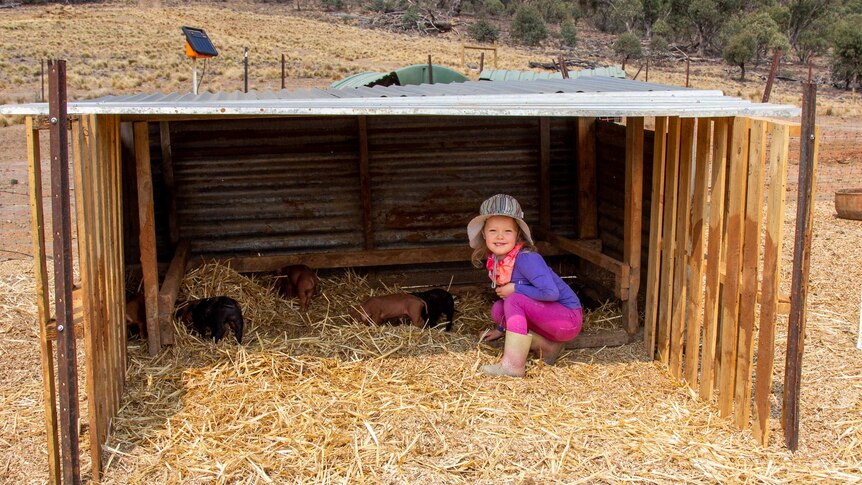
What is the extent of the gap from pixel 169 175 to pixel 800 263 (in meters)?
5.72

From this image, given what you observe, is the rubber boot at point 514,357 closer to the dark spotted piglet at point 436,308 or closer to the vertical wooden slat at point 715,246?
the vertical wooden slat at point 715,246

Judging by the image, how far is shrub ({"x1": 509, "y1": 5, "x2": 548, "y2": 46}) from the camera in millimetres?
51844

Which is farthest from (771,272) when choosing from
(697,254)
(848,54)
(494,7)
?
(494,7)

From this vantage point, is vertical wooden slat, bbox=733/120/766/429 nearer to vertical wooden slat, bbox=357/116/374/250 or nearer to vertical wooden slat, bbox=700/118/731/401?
vertical wooden slat, bbox=700/118/731/401

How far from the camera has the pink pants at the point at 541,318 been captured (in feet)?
20.5

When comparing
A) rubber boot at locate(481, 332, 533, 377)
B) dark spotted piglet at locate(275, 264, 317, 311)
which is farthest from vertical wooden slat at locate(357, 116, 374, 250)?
rubber boot at locate(481, 332, 533, 377)

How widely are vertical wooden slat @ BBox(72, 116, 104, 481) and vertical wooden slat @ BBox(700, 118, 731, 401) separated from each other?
12.0 feet

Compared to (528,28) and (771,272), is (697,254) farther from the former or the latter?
(528,28)

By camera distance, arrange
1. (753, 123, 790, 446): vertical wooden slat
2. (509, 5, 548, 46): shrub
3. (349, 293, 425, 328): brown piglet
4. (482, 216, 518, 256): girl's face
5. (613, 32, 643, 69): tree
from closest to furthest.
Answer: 1. (753, 123, 790, 446): vertical wooden slat
2. (482, 216, 518, 256): girl's face
3. (349, 293, 425, 328): brown piglet
4. (613, 32, 643, 69): tree
5. (509, 5, 548, 46): shrub

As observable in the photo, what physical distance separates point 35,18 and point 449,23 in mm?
23144

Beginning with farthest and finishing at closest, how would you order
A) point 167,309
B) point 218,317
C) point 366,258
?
point 366,258, point 218,317, point 167,309

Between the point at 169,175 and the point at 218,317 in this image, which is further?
the point at 169,175

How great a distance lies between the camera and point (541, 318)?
636 centimetres

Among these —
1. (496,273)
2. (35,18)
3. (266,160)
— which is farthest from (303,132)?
(35,18)
